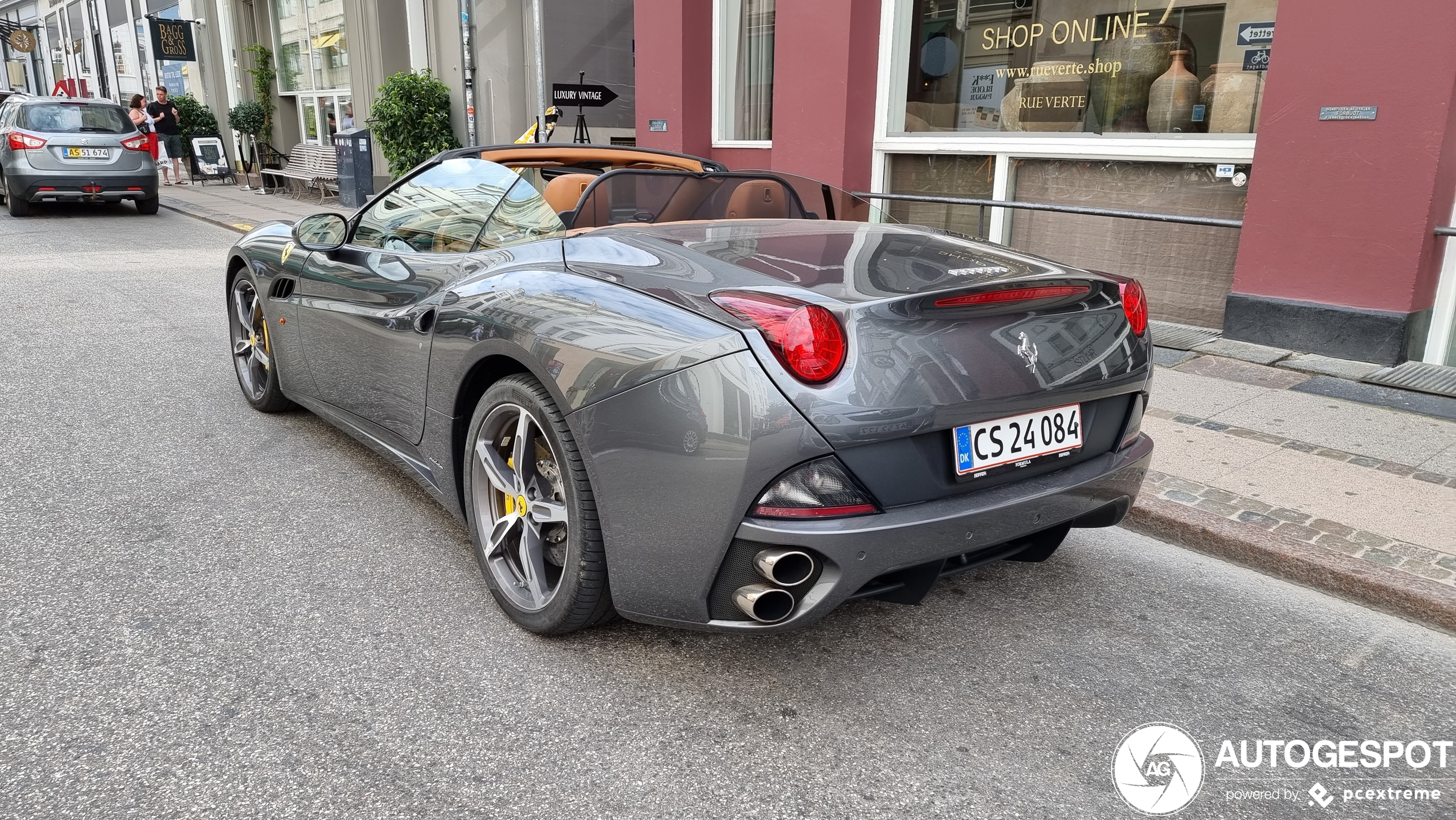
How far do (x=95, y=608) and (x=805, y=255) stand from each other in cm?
242

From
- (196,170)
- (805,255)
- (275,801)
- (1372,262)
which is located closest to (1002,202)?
(1372,262)

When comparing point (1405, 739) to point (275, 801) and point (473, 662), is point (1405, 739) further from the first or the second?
point (275, 801)

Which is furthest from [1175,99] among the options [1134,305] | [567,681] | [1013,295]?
[567,681]

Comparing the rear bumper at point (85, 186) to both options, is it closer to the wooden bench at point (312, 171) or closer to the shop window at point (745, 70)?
the wooden bench at point (312, 171)

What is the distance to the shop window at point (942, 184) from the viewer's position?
8.84 metres

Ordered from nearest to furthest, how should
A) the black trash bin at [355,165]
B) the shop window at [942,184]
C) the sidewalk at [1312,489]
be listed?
the sidewalk at [1312,489] < the shop window at [942,184] < the black trash bin at [355,165]

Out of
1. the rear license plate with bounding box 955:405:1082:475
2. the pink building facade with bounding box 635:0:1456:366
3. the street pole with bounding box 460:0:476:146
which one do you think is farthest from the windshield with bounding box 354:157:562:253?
the street pole with bounding box 460:0:476:146

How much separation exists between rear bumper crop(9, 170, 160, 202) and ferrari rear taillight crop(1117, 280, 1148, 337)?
16346mm

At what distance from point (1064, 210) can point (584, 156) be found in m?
4.54

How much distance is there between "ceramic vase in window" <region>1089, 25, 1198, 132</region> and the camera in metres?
7.80

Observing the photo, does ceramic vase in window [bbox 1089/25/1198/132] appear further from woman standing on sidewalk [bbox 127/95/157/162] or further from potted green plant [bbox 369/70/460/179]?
woman standing on sidewalk [bbox 127/95/157/162]

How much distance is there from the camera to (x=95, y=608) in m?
3.06

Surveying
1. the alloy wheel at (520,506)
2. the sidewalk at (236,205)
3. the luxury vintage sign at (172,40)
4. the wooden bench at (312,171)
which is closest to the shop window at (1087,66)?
the alloy wheel at (520,506)

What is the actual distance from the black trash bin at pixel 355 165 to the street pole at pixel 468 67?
2112 millimetres
